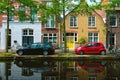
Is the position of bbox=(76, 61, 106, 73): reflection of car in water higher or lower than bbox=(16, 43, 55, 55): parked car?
lower

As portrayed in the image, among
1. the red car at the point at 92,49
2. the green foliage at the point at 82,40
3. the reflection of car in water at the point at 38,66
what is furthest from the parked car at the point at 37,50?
the green foliage at the point at 82,40

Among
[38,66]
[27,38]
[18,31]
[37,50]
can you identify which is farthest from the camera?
[27,38]

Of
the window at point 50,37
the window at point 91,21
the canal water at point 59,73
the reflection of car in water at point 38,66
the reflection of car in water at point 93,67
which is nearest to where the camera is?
the canal water at point 59,73

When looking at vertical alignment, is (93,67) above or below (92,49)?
below

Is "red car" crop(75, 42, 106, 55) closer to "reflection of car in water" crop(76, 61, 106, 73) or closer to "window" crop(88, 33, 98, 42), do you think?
"window" crop(88, 33, 98, 42)

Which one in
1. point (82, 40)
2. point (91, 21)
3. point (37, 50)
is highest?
point (91, 21)

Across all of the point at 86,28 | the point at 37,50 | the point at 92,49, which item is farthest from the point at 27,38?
the point at 92,49

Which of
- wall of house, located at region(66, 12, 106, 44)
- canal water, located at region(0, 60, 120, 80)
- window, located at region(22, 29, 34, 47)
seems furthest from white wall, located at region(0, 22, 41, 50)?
→ canal water, located at region(0, 60, 120, 80)

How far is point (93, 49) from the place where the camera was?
1663 inches

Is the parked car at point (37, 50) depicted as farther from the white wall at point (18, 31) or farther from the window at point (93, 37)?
the window at point (93, 37)

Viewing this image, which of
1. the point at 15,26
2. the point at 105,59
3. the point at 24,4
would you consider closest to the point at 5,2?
the point at 24,4

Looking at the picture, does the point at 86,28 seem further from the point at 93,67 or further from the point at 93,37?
the point at 93,67

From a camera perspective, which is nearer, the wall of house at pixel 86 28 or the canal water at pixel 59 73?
the canal water at pixel 59 73

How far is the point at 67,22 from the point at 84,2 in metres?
14.1
